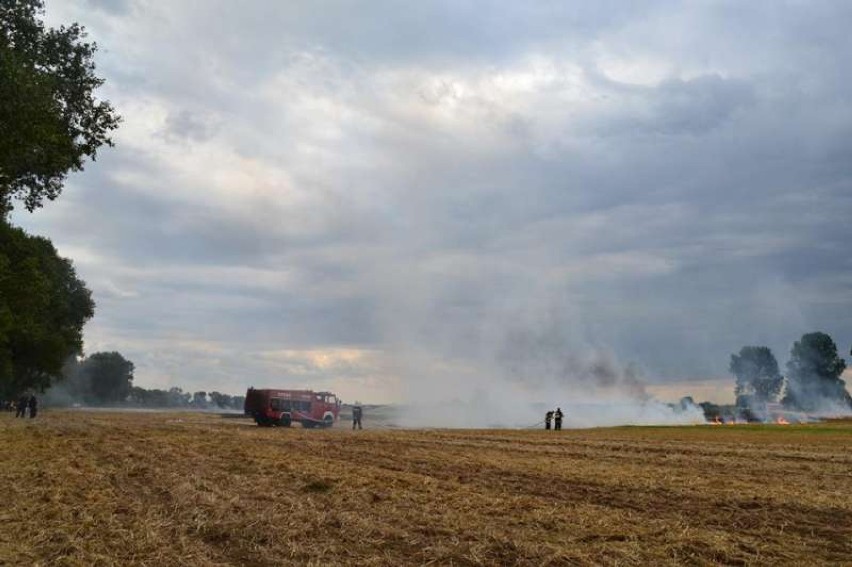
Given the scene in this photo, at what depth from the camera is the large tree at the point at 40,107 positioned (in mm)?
19188

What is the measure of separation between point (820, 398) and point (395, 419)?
104 meters

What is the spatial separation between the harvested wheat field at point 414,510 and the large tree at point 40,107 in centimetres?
875

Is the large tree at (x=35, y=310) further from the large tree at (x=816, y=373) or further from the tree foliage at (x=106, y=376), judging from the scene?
the large tree at (x=816, y=373)

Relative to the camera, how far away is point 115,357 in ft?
637

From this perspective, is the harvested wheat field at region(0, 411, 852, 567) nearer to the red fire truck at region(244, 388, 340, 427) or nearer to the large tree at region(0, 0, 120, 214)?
the large tree at region(0, 0, 120, 214)

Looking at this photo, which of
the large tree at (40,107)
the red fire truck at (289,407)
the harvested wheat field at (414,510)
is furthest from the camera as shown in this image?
the red fire truck at (289,407)

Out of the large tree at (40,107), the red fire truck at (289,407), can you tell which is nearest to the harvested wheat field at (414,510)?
the large tree at (40,107)

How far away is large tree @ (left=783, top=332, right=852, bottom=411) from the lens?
507 feet

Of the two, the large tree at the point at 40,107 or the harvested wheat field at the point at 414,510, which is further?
the large tree at the point at 40,107

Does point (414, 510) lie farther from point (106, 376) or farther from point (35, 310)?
point (106, 376)

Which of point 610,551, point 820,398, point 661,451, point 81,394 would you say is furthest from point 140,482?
point 81,394

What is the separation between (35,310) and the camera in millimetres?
57094

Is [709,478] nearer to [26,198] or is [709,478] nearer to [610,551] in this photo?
[610,551]

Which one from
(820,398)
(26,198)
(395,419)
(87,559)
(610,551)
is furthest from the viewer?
(820,398)
